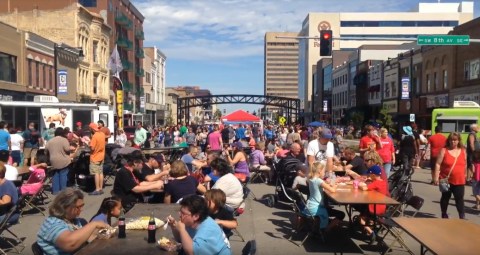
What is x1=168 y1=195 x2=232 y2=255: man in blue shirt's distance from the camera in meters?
4.91

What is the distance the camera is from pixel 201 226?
197 inches

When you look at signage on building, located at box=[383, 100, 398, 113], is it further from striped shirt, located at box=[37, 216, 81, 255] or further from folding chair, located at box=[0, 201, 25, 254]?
striped shirt, located at box=[37, 216, 81, 255]

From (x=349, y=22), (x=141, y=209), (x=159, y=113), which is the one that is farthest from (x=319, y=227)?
(x=349, y=22)

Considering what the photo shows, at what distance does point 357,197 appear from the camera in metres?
8.02

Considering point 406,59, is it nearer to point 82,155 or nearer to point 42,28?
point 42,28

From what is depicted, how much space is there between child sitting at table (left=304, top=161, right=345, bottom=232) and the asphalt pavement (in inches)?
16.5

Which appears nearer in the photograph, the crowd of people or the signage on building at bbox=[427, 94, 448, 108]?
the crowd of people

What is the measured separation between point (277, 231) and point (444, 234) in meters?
4.60

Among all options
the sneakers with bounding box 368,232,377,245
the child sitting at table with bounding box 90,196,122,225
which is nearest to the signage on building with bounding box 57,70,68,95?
the sneakers with bounding box 368,232,377,245

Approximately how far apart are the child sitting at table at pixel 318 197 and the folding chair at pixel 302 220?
0.25 ft

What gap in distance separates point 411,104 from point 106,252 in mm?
45252

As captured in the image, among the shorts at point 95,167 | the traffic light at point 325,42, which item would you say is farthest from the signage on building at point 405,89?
the shorts at point 95,167

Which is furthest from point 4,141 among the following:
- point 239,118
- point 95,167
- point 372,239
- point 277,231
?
point 239,118

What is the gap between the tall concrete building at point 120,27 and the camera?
153 ft
